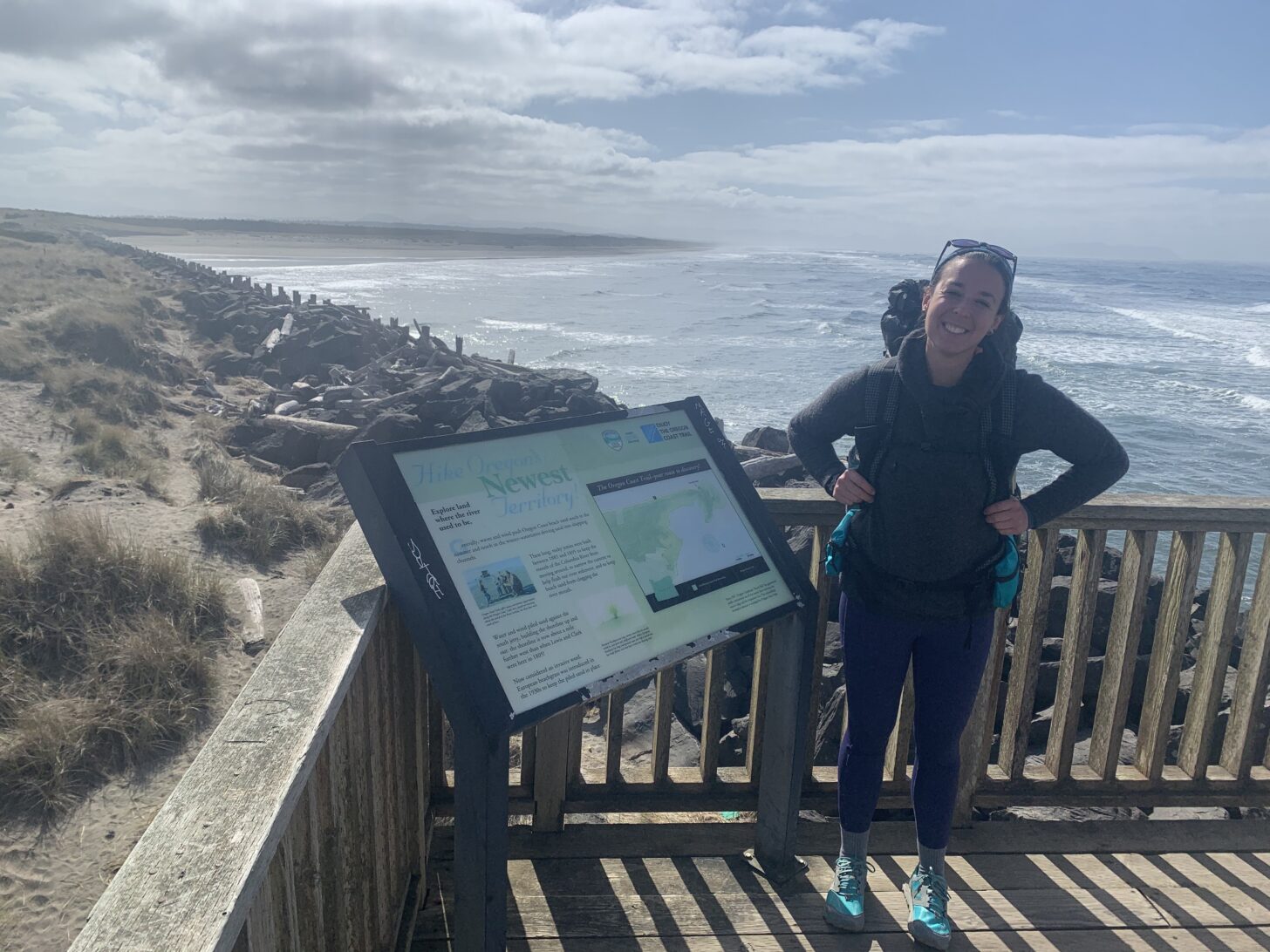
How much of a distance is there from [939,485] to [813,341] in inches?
1528

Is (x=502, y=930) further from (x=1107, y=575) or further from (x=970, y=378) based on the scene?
(x=1107, y=575)

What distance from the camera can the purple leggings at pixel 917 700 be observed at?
273 cm

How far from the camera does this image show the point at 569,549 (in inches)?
93.2

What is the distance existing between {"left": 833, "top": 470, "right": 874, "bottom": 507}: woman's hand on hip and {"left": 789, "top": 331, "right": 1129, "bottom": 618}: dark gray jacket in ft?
0.12

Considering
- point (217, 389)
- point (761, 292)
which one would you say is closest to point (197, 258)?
point (761, 292)

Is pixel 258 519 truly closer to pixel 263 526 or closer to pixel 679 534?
pixel 263 526

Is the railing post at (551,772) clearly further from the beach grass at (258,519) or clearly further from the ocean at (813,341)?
the ocean at (813,341)

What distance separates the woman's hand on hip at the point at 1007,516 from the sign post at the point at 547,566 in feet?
1.96

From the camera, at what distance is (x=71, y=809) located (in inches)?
213

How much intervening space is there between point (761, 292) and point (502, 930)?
72891 millimetres

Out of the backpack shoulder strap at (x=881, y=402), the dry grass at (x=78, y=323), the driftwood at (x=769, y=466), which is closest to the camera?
the backpack shoulder strap at (x=881, y=402)

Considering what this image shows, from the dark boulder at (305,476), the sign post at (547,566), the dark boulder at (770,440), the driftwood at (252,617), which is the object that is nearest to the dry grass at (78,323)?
the dark boulder at (305,476)

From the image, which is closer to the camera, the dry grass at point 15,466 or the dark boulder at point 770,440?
the dry grass at point 15,466

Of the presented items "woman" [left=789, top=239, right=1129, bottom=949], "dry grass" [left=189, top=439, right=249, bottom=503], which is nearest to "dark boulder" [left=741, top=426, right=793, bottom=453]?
"dry grass" [left=189, top=439, right=249, bottom=503]
